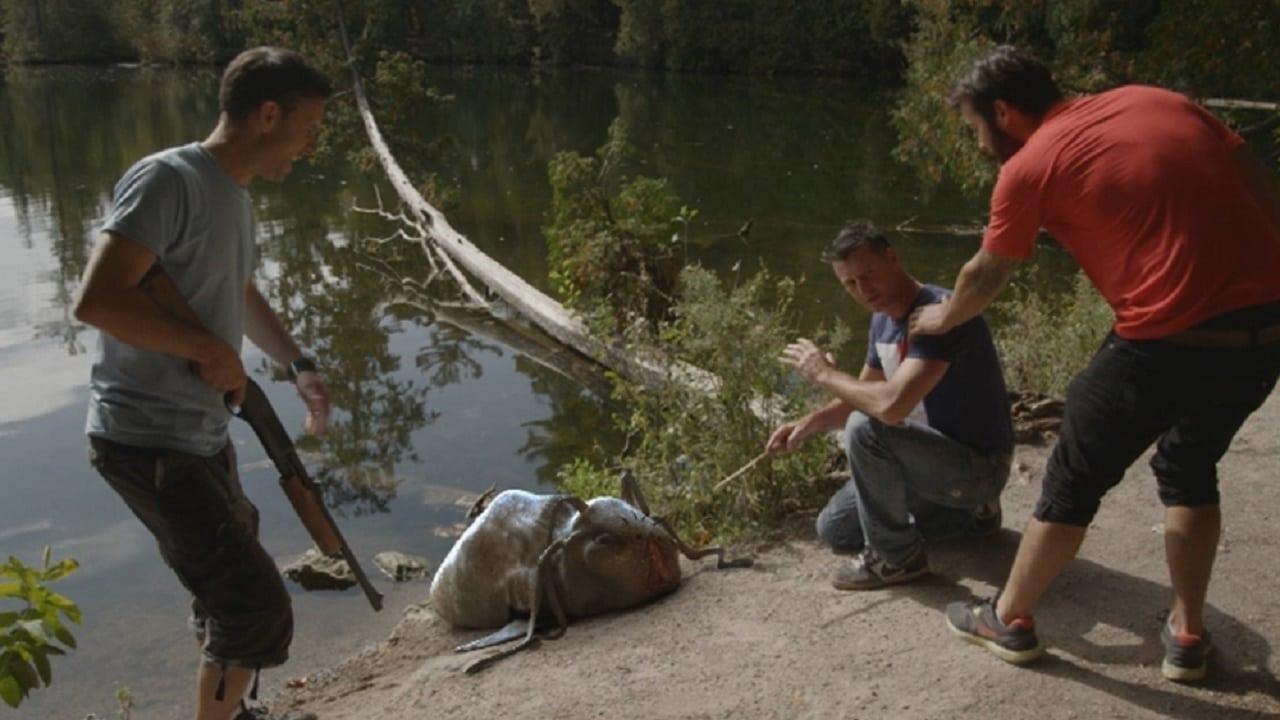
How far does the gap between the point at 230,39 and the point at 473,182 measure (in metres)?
30.0

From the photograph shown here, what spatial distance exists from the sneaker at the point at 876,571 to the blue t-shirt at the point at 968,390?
1.45ft

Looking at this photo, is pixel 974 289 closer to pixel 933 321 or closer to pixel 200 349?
pixel 933 321

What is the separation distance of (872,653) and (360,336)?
9.00m

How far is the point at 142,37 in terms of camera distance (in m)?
49.1

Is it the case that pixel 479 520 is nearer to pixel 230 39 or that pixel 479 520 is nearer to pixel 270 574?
pixel 270 574

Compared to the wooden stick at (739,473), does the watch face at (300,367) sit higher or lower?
higher

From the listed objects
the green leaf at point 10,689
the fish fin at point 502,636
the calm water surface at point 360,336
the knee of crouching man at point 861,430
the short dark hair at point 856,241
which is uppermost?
the short dark hair at point 856,241

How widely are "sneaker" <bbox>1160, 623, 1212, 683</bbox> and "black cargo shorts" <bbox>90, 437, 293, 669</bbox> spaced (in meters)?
2.56

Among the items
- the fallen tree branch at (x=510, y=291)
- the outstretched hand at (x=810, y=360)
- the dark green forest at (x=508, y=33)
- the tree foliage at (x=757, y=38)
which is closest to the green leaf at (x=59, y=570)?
the outstretched hand at (x=810, y=360)

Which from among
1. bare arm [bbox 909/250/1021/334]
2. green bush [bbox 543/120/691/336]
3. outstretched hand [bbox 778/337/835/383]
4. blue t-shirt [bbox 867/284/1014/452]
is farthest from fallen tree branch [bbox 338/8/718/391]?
bare arm [bbox 909/250/1021/334]

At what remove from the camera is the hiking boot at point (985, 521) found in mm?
4402

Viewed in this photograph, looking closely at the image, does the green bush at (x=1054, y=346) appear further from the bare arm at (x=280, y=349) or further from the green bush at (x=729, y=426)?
the bare arm at (x=280, y=349)

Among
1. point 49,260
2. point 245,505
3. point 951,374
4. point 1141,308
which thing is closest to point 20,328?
point 49,260

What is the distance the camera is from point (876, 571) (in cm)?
425
